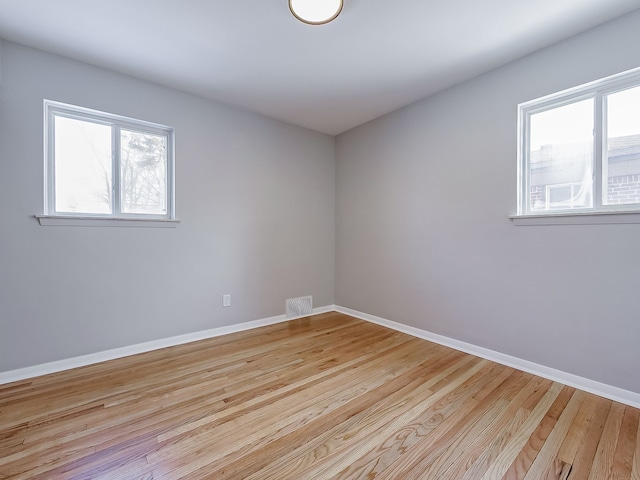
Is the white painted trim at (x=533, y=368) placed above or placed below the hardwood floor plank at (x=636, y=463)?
above

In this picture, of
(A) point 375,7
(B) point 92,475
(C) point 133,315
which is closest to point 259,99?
(A) point 375,7

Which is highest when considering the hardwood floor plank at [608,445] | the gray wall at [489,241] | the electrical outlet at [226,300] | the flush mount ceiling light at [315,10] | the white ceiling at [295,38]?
the white ceiling at [295,38]

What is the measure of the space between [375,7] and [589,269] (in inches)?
91.2

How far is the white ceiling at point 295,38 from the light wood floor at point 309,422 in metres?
2.55

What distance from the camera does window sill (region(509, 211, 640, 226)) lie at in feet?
6.04

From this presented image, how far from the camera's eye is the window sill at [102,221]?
7.35 feet

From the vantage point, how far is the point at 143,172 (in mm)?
2750

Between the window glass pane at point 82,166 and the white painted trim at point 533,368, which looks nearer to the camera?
the white painted trim at point 533,368

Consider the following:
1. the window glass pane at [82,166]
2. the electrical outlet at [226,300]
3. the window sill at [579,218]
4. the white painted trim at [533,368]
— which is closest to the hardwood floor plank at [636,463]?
the white painted trim at [533,368]

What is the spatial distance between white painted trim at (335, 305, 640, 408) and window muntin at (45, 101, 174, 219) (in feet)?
9.56

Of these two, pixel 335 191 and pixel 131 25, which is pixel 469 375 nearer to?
pixel 335 191

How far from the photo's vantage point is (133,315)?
8.58ft

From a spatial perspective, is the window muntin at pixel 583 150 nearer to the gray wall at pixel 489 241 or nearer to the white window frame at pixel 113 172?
the gray wall at pixel 489 241

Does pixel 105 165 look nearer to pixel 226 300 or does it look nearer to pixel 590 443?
pixel 226 300
